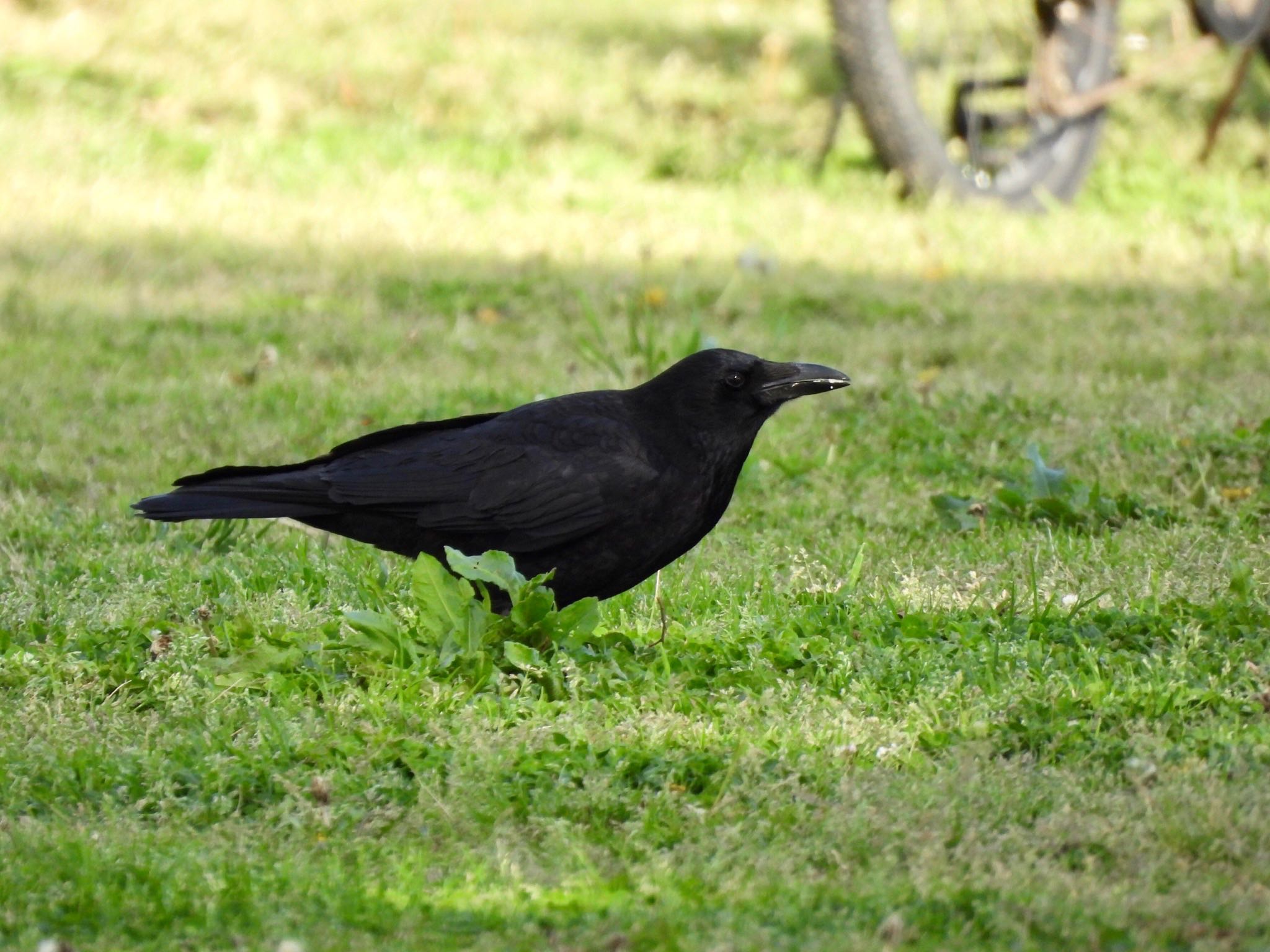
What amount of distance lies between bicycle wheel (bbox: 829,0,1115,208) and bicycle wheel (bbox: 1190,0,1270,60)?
499mm

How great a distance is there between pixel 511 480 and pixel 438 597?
47 cm

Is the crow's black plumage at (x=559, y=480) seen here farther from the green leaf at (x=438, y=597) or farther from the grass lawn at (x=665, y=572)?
the green leaf at (x=438, y=597)

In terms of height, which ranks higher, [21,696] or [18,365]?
[18,365]

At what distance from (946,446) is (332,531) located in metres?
2.29

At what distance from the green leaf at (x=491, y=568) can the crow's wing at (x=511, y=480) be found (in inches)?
10.7

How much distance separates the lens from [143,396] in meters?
6.10

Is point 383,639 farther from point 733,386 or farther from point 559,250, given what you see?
point 559,250

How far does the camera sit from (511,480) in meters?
3.91

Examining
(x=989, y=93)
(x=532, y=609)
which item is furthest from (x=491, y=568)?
(x=989, y=93)

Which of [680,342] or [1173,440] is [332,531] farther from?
[1173,440]

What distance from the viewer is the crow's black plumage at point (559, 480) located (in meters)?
3.82

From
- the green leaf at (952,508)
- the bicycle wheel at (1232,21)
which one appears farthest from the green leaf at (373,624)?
the bicycle wheel at (1232,21)

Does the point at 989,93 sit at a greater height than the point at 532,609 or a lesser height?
greater

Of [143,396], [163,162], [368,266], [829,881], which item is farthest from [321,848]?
[163,162]
